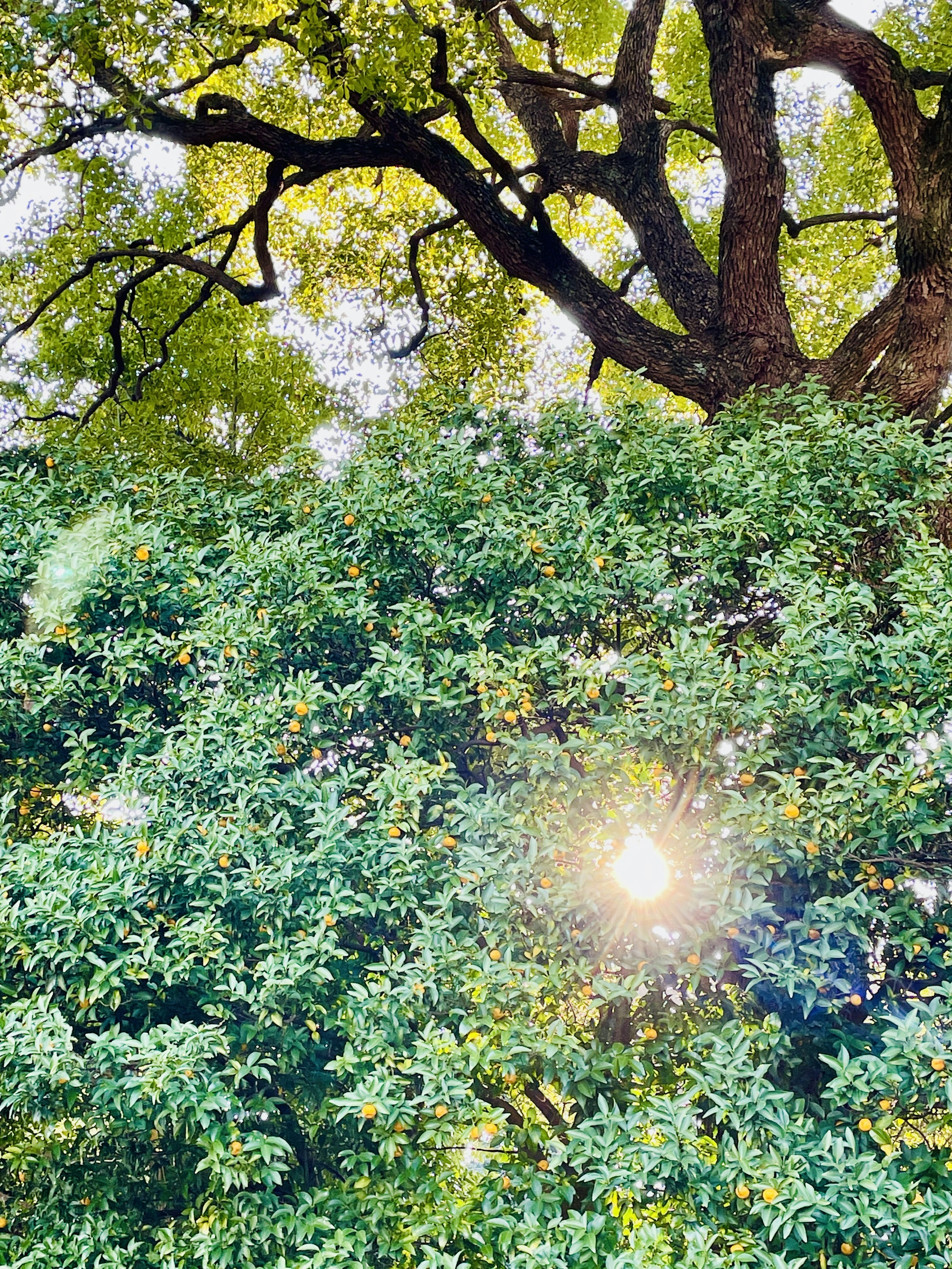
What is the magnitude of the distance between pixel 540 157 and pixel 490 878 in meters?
7.54

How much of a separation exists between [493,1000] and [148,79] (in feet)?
25.4

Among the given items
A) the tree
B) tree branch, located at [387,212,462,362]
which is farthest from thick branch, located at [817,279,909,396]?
tree branch, located at [387,212,462,362]

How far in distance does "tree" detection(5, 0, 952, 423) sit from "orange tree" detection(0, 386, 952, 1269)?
122 inches

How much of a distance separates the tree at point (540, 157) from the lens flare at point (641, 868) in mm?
4299

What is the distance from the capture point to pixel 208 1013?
163 inches

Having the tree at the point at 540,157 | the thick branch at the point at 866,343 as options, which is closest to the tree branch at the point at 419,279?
the tree at the point at 540,157

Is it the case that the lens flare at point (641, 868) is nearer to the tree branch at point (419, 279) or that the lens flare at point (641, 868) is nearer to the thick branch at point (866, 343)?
the thick branch at point (866, 343)

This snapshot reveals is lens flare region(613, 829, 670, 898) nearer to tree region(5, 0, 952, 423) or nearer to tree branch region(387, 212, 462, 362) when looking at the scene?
tree region(5, 0, 952, 423)

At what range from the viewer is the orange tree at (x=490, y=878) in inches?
155

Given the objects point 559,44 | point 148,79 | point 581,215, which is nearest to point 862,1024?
point 148,79

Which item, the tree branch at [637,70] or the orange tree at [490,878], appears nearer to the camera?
the orange tree at [490,878]

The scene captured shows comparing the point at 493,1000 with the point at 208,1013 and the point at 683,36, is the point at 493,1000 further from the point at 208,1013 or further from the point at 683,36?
the point at 683,36

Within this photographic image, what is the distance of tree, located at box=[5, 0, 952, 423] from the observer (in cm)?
786

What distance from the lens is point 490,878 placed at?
4.38 meters
